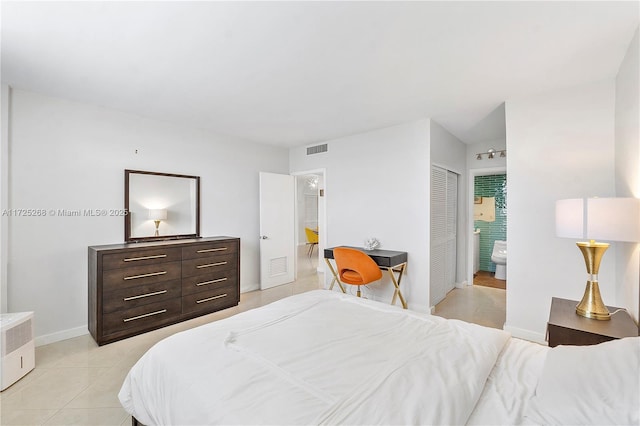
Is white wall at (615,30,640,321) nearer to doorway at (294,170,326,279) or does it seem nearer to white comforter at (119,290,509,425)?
white comforter at (119,290,509,425)

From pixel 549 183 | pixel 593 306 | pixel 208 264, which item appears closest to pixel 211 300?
pixel 208 264

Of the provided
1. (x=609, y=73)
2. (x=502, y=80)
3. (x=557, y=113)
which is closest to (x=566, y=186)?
Result: (x=557, y=113)

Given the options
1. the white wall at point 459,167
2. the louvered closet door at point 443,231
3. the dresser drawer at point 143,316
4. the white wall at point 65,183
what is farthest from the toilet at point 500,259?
the white wall at point 65,183


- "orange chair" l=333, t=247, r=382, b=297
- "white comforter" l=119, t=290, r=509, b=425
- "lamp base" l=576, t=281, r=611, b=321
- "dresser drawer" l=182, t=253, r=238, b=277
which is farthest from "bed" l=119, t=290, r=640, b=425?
"dresser drawer" l=182, t=253, r=238, b=277

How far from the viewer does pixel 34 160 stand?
2.81 metres

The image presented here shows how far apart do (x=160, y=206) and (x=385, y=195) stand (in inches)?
120

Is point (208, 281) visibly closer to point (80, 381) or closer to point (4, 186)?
point (80, 381)

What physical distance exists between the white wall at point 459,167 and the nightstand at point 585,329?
234 centimetres

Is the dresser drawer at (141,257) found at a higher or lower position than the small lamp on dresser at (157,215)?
lower

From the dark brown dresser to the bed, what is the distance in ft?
5.65

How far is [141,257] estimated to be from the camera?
306 cm

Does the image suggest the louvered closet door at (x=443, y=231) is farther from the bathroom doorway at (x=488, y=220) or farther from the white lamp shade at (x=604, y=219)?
the white lamp shade at (x=604, y=219)

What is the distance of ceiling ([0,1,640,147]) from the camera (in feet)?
5.55

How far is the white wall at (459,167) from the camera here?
12.9ft
